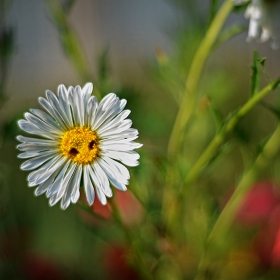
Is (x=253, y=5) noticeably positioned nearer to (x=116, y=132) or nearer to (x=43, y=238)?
(x=116, y=132)

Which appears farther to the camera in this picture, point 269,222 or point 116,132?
point 269,222

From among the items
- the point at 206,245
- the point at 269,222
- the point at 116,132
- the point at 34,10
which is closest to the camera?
the point at 116,132

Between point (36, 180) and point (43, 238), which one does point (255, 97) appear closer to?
point (36, 180)

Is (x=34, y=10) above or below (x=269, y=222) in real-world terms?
above

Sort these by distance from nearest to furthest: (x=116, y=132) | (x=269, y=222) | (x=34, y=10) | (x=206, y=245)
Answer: (x=116, y=132)
(x=206, y=245)
(x=269, y=222)
(x=34, y=10)

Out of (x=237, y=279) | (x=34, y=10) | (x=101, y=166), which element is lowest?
(x=237, y=279)

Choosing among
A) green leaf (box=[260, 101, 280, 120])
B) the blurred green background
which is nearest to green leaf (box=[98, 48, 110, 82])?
the blurred green background

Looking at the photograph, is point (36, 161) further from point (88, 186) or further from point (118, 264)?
point (118, 264)

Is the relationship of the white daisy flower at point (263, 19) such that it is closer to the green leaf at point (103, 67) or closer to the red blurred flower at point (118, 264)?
the green leaf at point (103, 67)

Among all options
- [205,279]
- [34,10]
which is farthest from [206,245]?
[34,10]
